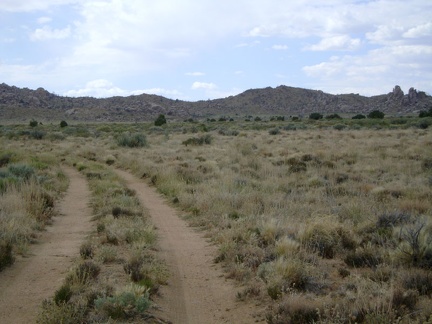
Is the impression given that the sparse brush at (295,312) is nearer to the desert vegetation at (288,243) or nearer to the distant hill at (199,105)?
the desert vegetation at (288,243)

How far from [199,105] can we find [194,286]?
12619 cm

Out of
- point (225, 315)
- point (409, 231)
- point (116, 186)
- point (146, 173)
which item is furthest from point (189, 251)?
point (146, 173)

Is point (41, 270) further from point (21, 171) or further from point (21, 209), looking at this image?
point (21, 171)

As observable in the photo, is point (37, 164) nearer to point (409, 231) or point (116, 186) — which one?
point (116, 186)

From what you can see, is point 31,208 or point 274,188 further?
point 274,188

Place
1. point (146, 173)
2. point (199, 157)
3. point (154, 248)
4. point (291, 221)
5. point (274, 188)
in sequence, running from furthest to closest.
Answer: point (199, 157) → point (146, 173) → point (274, 188) → point (291, 221) → point (154, 248)

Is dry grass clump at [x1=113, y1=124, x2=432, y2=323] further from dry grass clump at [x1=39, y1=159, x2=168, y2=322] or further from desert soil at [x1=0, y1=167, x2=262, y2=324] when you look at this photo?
dry grass clump at [x1=39, y1=159, x2=168, y2=322]

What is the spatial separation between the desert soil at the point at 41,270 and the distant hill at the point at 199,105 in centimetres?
9639

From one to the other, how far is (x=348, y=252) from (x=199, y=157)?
17936 mm

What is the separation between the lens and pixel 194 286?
7.65m

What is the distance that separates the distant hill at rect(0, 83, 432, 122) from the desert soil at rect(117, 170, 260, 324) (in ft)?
323

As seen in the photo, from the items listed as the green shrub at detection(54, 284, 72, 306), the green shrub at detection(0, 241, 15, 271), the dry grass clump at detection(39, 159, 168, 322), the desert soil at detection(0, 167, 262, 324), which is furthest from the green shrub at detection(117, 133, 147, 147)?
the green shrub at detection(54, 284, 72, 306)

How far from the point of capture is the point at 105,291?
6562 mm

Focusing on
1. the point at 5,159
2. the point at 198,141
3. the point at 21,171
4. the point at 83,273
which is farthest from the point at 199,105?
the point at 83,273
